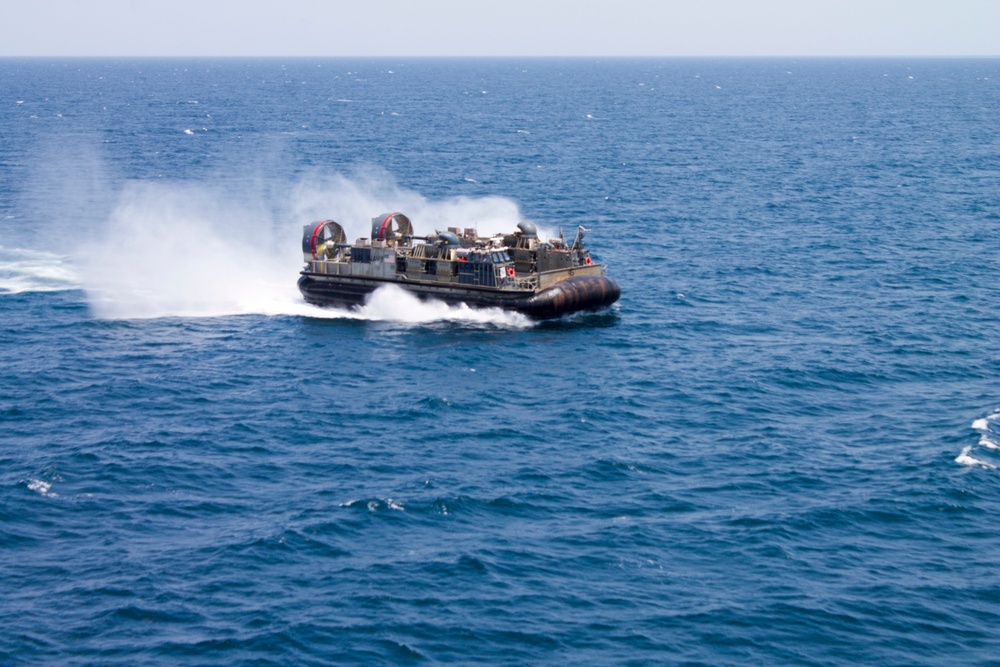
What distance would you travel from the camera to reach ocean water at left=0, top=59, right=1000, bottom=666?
42.8 m

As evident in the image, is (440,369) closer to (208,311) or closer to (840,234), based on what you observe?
(208,311)

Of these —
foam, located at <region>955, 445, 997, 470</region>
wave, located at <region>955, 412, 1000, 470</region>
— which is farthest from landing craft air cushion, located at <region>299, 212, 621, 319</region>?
foam, located at <region>955, 445, 997, 470</region>

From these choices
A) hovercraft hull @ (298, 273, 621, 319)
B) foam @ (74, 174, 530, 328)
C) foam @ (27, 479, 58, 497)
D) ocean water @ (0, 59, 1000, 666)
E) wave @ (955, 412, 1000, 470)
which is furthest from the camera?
foam @ (74, 174, 530, 328)

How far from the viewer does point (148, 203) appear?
12544cm

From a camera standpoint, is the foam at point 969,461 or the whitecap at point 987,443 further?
the whitecap at point 987,443

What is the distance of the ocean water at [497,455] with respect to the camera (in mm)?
42844

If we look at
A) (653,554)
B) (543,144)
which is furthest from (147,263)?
(543,144)

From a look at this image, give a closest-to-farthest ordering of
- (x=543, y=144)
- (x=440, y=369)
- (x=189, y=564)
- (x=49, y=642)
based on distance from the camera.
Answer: (x=49, y=642)
(x=189, y=564)
(x=440, y=369)
(x=543, y=144)

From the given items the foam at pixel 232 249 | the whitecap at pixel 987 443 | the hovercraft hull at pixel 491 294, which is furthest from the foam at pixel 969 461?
the foam at pixel 232 249

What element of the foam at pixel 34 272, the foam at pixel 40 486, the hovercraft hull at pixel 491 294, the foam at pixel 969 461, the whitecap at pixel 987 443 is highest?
the hovercraft hull at pixel 491 294

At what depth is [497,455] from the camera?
59062mm

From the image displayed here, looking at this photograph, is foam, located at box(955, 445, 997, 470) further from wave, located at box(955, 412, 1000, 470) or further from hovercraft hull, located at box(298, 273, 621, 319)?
hovercraft hull, located at box(298, 273, 621, 319)

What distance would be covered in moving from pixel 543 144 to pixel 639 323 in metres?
116

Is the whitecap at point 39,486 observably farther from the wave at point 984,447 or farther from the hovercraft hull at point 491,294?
the wave at point 984,447
